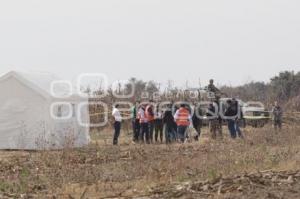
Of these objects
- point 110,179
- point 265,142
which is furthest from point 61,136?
point 110,179

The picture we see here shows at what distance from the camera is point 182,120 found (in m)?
22.1

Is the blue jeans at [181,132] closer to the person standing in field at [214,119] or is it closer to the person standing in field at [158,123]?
the person standing in field at [214,119]

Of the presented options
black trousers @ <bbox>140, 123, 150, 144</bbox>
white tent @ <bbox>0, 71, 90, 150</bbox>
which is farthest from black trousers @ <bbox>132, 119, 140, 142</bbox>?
white tent @ <bbox>0, 71, 90, 150</bbox>

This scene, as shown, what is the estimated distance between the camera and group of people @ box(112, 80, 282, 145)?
22406 mm

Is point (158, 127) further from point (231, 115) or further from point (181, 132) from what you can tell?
point (231, 115)

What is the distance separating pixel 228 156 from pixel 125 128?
18.9 m

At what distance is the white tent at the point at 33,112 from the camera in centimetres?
2155

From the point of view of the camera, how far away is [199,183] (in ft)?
33.7

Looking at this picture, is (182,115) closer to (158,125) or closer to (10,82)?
(158,125)

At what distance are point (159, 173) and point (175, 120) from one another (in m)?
10.3

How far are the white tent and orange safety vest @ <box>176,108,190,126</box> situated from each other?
345 centimetres

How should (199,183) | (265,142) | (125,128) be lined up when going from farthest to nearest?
(125,128) → (265,142) → (199,183)

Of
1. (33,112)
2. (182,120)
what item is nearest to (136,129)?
(182,120)

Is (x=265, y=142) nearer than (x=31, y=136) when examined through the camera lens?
Yes
